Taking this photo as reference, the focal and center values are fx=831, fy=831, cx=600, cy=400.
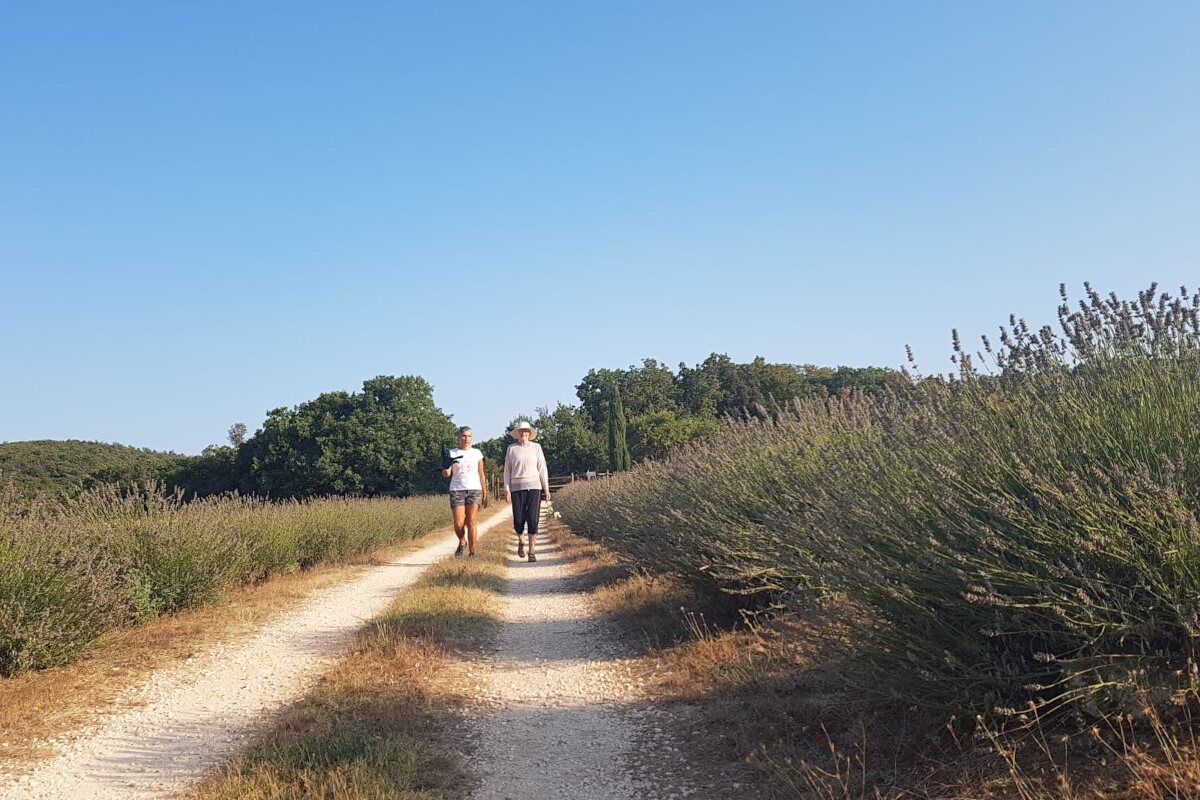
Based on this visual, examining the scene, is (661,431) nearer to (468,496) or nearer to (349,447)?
(349,447)

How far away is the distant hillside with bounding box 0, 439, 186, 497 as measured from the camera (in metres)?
49.4

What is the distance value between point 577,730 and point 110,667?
137 inches

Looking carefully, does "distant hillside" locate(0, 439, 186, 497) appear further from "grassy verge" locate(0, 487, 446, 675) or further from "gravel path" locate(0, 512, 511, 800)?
"gravel path" locate(0, 512, 511, 800)

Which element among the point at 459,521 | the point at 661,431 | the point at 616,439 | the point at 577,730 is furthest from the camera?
the point at 616,439

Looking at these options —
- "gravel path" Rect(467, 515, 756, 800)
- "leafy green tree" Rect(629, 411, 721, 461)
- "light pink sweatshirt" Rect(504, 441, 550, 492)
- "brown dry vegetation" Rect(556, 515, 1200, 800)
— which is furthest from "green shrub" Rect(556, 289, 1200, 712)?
"leafy green tree" Rect(629, 411, 721, 461)

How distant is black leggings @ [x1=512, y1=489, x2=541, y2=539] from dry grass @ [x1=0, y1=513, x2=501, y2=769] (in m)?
3.58

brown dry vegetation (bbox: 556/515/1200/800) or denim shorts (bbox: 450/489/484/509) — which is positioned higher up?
denim shorts (bbox: 450/489/484/509)

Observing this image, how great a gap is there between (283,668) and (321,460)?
1597 inches

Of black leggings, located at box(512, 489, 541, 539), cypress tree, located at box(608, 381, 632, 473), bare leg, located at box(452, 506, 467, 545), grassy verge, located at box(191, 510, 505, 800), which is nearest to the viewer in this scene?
grassy verge, located at box(191, 510, 505, 800)

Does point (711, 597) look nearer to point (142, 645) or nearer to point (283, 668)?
point (283, 668)

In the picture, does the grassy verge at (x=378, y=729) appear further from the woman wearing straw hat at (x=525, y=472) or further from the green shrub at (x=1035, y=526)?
the woman wearing straw hat at (x=525, y=472)

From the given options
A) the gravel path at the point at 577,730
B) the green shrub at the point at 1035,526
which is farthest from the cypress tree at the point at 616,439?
the green shrub at the point at 1035,526

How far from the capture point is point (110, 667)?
579 cm

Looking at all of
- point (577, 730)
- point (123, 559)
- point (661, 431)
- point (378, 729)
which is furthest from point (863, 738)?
point (661, 431)
